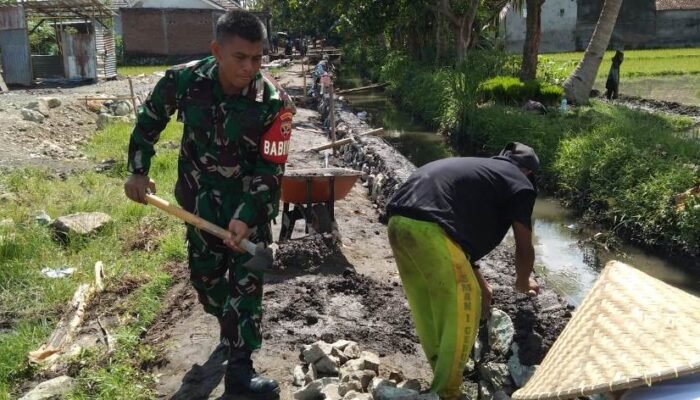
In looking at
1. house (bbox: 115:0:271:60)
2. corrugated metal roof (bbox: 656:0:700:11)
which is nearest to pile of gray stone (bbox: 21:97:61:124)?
house (bbox: 115:0:271:60)

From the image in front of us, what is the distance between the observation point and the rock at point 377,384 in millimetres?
3302

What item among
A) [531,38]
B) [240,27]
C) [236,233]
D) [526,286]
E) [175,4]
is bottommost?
[526,286]

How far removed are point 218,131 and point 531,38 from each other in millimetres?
14318

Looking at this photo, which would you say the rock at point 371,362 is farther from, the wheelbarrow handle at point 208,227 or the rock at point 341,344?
the wheelbarrow handle at point 208,227

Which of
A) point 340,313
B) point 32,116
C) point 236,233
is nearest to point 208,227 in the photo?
point 236,233

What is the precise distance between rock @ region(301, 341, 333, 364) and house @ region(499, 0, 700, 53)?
3692 cm

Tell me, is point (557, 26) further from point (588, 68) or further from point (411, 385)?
point (411, 385)

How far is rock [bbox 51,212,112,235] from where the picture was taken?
6.05m

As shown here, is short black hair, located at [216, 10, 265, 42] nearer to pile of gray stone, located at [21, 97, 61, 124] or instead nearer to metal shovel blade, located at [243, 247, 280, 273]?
metal shovel blade, located at [243, 247, 280, 273]

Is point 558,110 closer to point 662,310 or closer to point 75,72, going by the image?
point 662,310

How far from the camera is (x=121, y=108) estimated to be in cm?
1520

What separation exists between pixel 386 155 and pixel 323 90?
9.10m

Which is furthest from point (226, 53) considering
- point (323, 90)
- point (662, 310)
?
point (323, 90)

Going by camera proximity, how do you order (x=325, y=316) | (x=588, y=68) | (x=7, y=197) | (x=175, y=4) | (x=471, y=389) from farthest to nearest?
(x=175, y=4) < (x=588, y=68) < (x=7, y=197) < (x=325, y=316) < (x=471, y=389)
